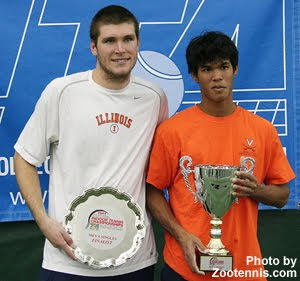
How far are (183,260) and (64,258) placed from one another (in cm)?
47

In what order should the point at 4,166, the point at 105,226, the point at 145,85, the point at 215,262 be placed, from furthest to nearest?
the point at 4,166 → the point at 145,85 → the point at 105,226 → the point at 215,262

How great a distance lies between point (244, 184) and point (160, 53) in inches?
43.0

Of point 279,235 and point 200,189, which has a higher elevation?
point 200,189

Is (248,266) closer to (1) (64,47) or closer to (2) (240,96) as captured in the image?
(2) (240,96)

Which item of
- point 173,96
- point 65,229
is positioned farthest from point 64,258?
point 173,96

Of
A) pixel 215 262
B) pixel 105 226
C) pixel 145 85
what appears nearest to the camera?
pixel 215 262

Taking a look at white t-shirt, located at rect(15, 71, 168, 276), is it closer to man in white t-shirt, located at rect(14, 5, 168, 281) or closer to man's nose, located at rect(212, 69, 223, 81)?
man in white t-shirt, located at rect(14, 5, 168, 281)

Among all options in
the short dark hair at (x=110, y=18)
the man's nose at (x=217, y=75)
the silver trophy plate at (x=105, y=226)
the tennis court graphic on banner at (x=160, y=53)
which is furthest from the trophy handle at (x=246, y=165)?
the tennis court graphic on banner at (x=160, y=53)

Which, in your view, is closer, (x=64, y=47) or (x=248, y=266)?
(x=248, y=266)

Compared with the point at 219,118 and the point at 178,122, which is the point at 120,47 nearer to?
the point at 178,122

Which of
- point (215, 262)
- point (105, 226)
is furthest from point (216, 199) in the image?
point (105, 226)

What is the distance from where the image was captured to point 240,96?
11.1 ft

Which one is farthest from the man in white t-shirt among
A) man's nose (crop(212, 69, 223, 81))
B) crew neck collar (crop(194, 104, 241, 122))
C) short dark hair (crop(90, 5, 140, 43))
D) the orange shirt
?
man's nose (crop(212, 69, 223, 81))

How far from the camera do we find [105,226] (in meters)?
2.62
